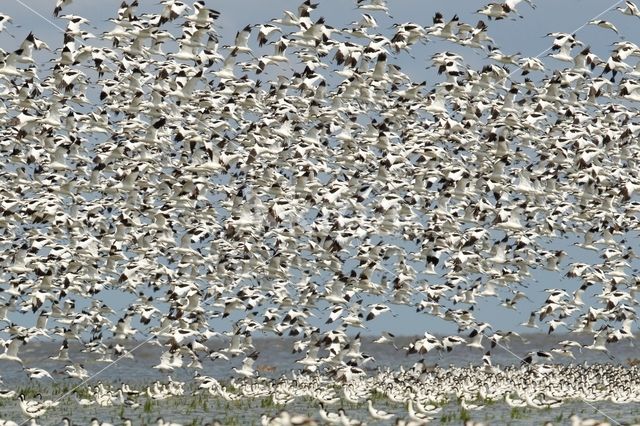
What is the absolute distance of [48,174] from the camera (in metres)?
40.7

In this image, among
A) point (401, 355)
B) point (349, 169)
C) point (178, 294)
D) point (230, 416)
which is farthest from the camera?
point (401, 355)

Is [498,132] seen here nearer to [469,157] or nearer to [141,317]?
[469,157]

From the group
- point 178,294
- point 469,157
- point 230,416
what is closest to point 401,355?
point 469,157

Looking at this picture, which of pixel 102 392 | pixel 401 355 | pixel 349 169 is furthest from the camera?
pixel 401 355

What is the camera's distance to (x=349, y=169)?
41.7 metres

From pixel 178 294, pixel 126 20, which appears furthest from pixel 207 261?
pixel 126 20

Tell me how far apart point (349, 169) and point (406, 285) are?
14.9ft

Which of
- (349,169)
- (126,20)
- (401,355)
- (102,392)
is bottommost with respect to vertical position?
(401,355)

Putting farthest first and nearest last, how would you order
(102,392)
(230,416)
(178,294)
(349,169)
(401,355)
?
(401,355) < (349,169) < (178,294) < (102,392) < (230,416)

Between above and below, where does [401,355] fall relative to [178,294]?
below

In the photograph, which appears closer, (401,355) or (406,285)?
(406,285)

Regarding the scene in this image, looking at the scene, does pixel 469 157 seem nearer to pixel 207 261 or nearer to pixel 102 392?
pixel 207 261

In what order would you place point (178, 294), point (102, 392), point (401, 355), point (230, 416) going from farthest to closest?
point (401, 355)
point (178, 294)
point (102, 392)
point (230, 416)

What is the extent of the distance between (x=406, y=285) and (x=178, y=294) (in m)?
6.80
